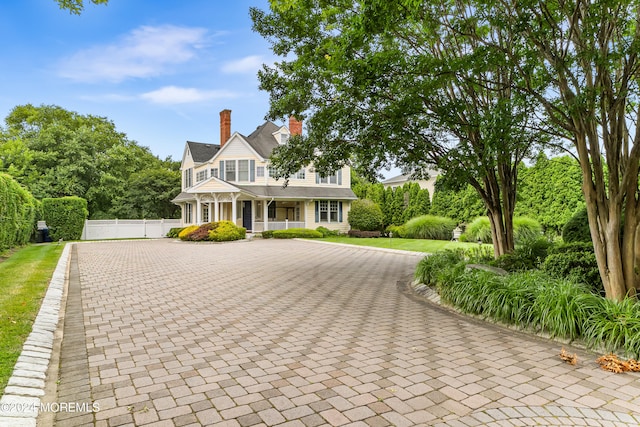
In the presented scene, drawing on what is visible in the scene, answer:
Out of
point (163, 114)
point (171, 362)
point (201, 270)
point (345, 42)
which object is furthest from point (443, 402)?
point (163, 114)

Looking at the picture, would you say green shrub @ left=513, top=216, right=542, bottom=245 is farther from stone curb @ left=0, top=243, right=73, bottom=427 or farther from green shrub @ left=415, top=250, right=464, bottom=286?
stone curb @ left=0, top=243, right=73, bottom=427

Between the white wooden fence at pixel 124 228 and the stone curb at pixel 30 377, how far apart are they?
2332 cm

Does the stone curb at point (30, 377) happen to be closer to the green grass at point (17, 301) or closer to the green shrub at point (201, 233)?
the green grass at point (17, 301)

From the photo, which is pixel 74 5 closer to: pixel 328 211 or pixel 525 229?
pixel 525 229

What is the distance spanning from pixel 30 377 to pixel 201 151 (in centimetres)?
2997

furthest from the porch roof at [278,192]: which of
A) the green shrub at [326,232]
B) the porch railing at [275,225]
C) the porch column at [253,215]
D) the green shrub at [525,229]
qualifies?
the green shrub at [525,229]

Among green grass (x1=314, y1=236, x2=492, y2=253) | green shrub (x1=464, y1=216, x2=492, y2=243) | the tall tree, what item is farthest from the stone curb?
green shrub (x1=464, y1=216, x2=492, y2=243)

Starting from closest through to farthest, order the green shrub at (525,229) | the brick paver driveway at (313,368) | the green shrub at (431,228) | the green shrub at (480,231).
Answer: the brick paver driveway at (313,368) → the green shrub at (525,229) → the green shrub at (480,231) → the green shrub at (431,228)

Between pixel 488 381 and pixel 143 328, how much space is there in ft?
14.2

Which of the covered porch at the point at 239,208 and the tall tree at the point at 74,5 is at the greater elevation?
the tall tree at the point at 74,5

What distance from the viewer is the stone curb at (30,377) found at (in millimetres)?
2786

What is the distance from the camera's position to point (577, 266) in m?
6.74

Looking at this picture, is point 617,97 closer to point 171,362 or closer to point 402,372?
point 402,372

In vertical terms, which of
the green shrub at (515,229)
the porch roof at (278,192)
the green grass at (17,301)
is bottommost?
the green grass at (17,301)
